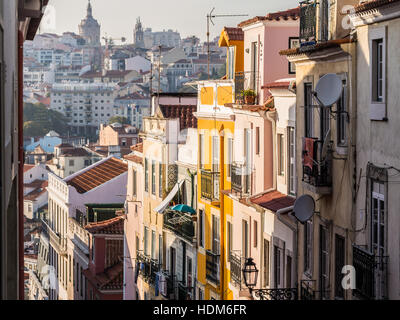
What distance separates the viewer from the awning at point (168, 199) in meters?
28.9

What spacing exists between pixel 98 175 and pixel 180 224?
17511 mm

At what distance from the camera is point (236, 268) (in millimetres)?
22641

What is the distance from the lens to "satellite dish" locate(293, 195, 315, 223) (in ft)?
53.0

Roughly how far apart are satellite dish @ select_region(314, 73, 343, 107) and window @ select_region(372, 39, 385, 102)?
429 mm

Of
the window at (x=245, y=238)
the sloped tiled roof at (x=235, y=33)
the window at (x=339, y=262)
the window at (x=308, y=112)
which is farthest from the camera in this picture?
the sloped tiled roof at (x=235, y=33)

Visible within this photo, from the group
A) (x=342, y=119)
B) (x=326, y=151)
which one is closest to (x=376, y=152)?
(x=342, y=119)

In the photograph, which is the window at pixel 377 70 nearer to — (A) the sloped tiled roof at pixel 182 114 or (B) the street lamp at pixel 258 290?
(B) the street lamp at pixel 258 290

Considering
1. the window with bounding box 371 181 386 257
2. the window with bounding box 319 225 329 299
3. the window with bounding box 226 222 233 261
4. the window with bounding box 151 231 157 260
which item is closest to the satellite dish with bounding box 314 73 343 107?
the window with bounding box 371 181 386 257

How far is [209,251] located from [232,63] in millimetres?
4440

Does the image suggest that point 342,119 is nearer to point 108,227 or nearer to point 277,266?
point 277,266

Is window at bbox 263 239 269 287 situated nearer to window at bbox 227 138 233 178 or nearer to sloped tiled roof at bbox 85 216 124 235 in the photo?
window at bbox 227 138 233 178

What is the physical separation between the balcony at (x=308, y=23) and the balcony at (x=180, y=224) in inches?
428

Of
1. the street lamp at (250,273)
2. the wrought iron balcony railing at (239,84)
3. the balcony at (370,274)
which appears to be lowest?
the street lamp at (250,273)

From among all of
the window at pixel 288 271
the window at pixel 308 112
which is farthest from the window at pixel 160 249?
the window at pixel 308 112
